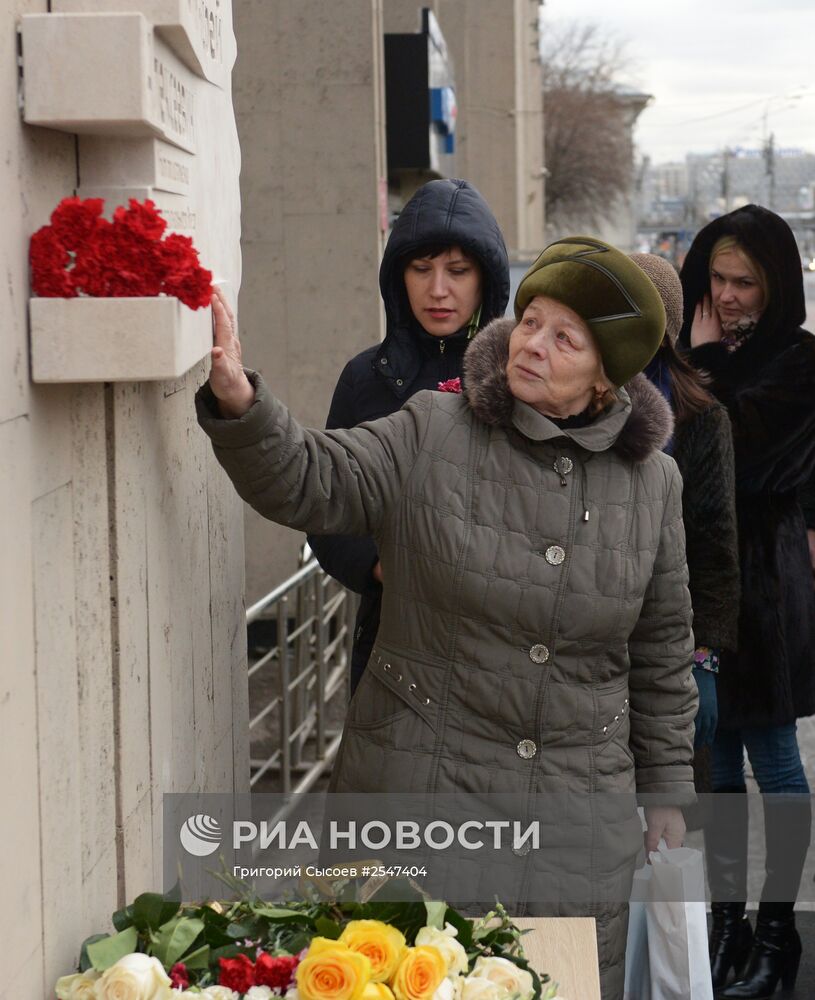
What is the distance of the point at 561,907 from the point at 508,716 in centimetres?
36

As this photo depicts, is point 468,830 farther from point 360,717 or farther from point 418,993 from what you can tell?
point 418,993

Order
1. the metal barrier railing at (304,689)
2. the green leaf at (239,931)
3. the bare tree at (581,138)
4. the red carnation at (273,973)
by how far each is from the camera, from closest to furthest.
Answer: the red carnation at (273,973) → the green leaf at (239,931) → the metal barrier railing at (304,689) → the bare tree at (581,138)

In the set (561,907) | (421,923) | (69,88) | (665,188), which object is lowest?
(561,907)

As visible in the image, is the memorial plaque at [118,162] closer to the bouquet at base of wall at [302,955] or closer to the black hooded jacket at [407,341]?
the bouquet at base of wall at [302,955]

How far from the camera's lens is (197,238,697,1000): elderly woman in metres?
2.61

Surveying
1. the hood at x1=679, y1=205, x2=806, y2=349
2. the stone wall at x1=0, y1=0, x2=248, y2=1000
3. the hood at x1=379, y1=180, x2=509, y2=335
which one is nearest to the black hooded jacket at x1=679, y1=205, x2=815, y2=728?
the hood at x1=679, y1=205, x2=806, y2=349

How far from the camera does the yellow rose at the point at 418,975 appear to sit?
6.30ft

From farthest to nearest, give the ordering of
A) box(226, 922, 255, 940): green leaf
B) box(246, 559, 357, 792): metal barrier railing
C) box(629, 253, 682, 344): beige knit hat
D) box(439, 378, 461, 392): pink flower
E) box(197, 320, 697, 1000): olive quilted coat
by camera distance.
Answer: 1. box(246, 559, 357, 792): metal barrier railing
2. box(629, 253, 682, 344): beige knit hat
3. box(439, 378, 461, 392): pink flower
4. box(197, 320, 697, 1000): olive quilted coat
5. box(226, 922, 255, 940): green leaf

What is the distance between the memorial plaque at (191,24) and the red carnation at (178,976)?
48.2 inches

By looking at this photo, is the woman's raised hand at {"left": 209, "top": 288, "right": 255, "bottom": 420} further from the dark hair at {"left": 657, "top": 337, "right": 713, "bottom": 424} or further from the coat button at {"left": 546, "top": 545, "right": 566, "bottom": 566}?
the dark hair at {"left": 657, "top": 337, "right": 713, "bottom": 424}

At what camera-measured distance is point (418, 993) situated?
192 centimetres

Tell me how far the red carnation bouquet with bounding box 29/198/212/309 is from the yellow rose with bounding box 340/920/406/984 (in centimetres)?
85

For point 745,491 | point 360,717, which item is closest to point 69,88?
point 360,717

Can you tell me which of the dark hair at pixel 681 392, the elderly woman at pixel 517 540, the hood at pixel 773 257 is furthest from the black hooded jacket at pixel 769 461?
the elderly woman at pixel 517 540
